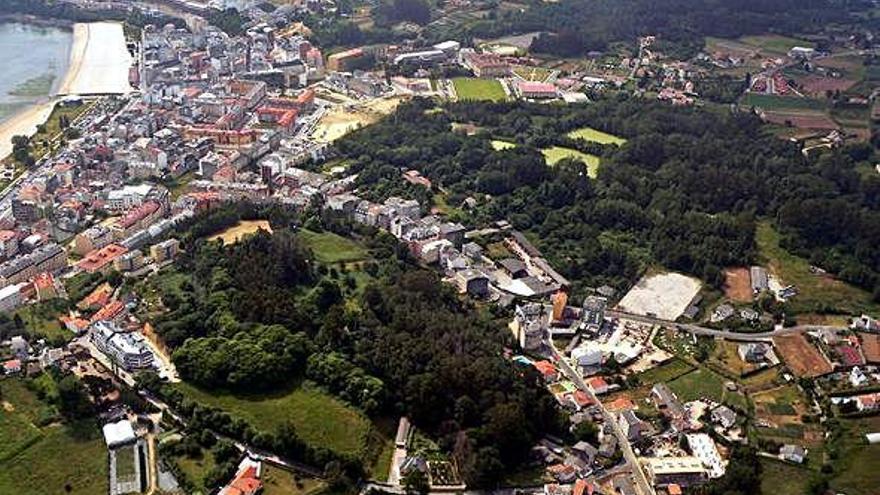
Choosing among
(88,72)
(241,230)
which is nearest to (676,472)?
(241,230)

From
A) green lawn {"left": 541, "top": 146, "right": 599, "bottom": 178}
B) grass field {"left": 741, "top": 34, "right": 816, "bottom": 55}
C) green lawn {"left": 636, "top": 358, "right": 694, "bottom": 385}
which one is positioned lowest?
green lawn {"left": 636, "top": 358, "right": 694, "bottom": 385}

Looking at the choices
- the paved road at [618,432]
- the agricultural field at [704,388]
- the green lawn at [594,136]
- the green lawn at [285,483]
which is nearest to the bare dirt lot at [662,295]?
the agricultural field at [704,388]

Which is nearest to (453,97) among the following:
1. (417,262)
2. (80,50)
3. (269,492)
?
(417,262)

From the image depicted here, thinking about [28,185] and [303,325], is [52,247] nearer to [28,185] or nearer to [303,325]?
[28,185]

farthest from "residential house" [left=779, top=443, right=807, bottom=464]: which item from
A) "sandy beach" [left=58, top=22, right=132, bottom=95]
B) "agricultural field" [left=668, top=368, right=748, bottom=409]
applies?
"sandy beach" [left=58, top=22, right=132, bottom=95]

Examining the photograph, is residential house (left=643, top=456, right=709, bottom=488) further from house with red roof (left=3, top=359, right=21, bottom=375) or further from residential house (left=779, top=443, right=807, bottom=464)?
house with red roof (left=3, top=359, right=21, bottom=375)

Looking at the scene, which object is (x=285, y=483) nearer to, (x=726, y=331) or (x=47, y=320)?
(x=47, y=320)
